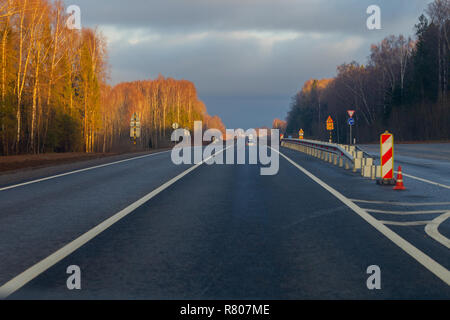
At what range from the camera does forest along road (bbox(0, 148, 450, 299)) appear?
4.56 m

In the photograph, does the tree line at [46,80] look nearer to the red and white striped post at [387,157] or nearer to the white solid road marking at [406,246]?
the red and white striped post at [387,157]

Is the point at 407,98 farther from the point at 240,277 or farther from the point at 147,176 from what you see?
the point at 240,277

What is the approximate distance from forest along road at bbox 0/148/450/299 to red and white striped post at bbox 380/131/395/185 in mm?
1453

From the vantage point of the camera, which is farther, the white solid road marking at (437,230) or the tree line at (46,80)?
the tree line at (46,80)

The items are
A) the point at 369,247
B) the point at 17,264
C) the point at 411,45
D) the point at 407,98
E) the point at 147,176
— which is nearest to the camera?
the point at 17,264

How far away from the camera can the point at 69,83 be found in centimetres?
5428

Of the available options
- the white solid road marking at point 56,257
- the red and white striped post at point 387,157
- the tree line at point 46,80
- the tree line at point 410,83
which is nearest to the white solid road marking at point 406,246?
the red and white striped post at point 387,157

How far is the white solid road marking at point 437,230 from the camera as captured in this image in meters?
6.52

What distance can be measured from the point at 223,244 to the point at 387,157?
8.36m

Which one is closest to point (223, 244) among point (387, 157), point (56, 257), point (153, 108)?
point (56, 257)

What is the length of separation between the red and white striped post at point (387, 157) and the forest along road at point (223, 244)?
57.2 inches

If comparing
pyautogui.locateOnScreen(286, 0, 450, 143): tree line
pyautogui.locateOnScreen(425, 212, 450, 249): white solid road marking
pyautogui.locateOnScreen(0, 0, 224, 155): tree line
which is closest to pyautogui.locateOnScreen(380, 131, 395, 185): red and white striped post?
pyautogui.locateOnScreen(425, 212, 450, 249): white solid road marking

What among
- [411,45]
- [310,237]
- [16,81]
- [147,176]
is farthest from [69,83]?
[411,45]

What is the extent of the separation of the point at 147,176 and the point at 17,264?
1139 centimetres
